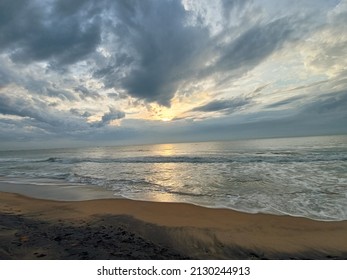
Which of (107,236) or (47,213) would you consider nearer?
(107,236)

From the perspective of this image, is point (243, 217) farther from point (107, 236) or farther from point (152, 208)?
point (107, 236)

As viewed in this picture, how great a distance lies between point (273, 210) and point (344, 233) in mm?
2078

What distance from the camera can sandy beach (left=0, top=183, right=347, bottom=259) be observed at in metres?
4.24

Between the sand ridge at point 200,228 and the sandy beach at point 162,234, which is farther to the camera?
the sand ridge at point 200,228

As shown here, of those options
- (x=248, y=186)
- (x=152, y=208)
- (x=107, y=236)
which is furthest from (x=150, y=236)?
(x=248, y=186)

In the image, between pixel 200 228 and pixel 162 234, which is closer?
pixel 162 234

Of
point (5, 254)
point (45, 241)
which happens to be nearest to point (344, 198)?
point (45, 241)

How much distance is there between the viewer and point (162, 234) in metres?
5.39

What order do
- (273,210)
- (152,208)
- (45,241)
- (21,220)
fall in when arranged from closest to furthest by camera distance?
(45,241)
(21,220)
(273,210)
(152,208)

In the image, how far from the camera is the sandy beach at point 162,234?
4.24m

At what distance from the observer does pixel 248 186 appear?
10930mm

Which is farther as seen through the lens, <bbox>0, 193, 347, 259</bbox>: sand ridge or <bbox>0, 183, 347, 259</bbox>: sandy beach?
<bbox>0, 193, 347, 259</bbox>: sand ridge

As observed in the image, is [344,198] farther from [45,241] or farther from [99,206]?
[45,241]
